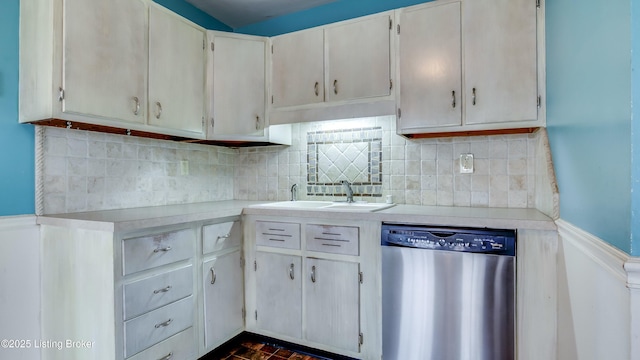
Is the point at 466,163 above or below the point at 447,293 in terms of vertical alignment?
above

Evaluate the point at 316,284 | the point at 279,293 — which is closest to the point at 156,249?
the point at 279,293

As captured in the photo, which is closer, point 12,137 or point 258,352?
point 12,137

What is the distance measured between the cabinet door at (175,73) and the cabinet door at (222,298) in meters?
0.93

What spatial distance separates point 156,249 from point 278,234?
2.39ft

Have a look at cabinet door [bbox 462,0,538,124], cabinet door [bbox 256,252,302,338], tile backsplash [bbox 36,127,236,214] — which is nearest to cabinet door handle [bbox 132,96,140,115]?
tile backsplash [bbox 36,127,236,214]

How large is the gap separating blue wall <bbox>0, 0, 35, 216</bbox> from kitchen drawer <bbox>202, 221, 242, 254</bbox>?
0.88 m

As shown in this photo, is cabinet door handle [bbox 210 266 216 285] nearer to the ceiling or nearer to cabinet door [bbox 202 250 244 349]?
cabinet door [bbox 202 250 244 349]

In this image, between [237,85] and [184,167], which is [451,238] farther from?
[184,167]

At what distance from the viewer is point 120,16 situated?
1.79 meters

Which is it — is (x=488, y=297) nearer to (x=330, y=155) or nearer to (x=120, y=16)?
(x=330, y=155)

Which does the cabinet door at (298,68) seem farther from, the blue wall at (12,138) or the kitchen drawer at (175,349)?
the kitchen drawer at (175,349)

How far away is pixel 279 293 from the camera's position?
2.14 meters

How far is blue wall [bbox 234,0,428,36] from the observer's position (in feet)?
8.02

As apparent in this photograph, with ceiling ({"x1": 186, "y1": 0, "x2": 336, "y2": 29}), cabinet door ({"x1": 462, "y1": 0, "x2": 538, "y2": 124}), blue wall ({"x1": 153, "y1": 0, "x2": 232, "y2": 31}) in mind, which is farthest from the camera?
ceiling ({"x1": 186, "y1": 0, "x2": 336, "y2": 29})
